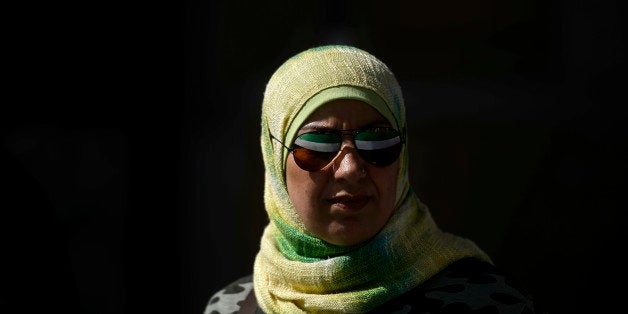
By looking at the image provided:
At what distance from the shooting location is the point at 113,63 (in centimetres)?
404

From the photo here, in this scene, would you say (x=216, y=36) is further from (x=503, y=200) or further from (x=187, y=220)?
(x=503, y=200)

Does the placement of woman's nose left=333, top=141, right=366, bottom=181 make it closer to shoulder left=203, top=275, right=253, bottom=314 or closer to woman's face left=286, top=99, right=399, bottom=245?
woman's face left=286, top=99, right=399, bottom=245

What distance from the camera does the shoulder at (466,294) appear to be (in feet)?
8.43

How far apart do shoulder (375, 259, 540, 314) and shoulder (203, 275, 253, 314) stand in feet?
2.03

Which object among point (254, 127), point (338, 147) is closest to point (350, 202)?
point (338, 147)

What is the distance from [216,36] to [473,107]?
106 centimetres

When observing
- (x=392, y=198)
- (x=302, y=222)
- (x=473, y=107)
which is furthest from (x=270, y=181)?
(x=473, y=107)

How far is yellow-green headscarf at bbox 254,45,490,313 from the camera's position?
8.79ft

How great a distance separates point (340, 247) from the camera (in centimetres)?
272

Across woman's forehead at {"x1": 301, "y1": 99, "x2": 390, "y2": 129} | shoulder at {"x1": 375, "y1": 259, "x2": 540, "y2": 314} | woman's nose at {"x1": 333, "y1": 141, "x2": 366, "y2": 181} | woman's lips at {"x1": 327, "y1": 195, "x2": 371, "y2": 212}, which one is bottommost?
shoulder at {"x1": 375, "y1": 259, "x2": 540, "y2": 314}

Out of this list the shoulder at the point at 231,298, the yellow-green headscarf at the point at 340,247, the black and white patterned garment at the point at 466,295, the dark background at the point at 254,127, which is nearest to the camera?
the black and white patterned garment at the point at 466,295

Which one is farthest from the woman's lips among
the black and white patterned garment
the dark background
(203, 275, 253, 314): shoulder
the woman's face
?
the dark background

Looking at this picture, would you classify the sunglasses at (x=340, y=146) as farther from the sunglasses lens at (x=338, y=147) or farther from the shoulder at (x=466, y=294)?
the shoulder at (x=466, y=294)

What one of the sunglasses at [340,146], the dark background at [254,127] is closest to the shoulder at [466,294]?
the sunglasses at [340,146]
